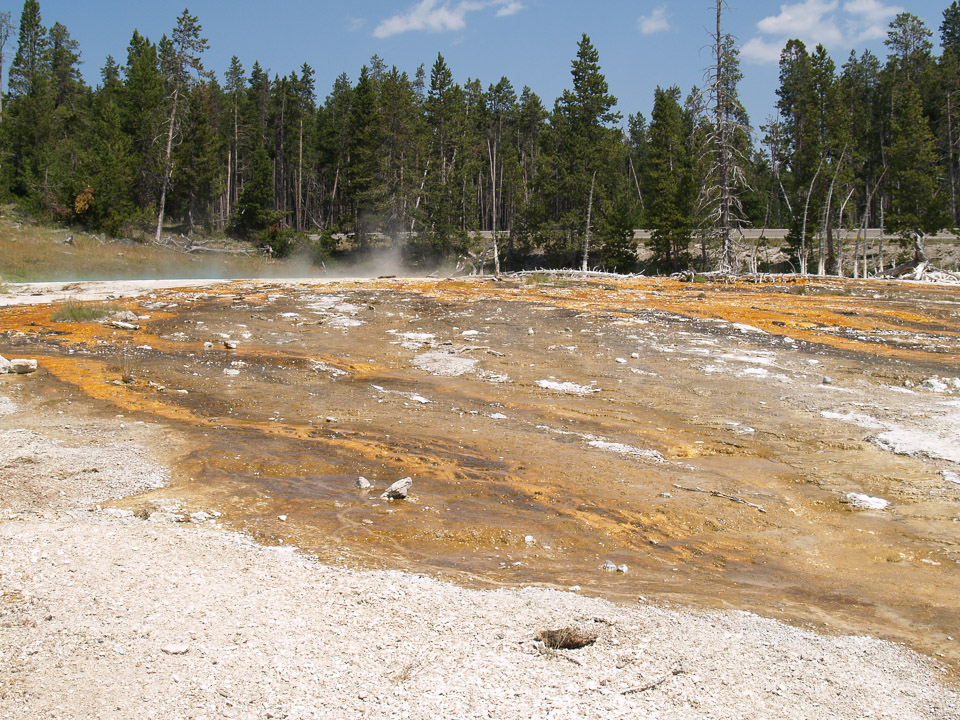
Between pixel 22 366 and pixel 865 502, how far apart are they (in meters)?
11.2

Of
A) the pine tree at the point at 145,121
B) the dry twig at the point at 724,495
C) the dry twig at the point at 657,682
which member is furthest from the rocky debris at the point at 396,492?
the pine tree at the point at 145,121

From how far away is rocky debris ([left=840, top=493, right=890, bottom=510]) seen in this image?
7168 mm

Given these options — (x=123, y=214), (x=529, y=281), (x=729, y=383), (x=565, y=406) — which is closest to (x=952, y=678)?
(x=565, y=406)

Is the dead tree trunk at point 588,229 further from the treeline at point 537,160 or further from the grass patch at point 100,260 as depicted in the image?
the grass patch at point 100,260

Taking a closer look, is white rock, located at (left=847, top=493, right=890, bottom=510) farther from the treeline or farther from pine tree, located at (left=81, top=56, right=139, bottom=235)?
pine tree, located at (left=81, top=56, right=139, bottom=235)

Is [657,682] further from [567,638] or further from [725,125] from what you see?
[725,125]

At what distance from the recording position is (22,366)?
33.5 feet

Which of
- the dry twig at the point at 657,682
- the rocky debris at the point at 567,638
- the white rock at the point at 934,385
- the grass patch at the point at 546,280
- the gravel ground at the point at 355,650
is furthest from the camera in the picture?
the grass patch at the point at 546,280

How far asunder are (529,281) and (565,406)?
17.4 metres

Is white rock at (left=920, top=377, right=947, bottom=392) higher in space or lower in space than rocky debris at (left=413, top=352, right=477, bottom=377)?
lower

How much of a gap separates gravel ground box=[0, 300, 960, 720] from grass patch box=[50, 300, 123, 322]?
12003mm

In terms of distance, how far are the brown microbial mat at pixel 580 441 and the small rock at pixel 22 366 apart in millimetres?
255

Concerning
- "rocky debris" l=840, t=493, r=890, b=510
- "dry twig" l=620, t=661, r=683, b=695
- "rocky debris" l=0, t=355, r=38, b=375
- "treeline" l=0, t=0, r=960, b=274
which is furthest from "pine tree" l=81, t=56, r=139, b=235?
"dry twig" l=620, t=661, r=683, b=695

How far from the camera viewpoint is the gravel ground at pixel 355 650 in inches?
147
